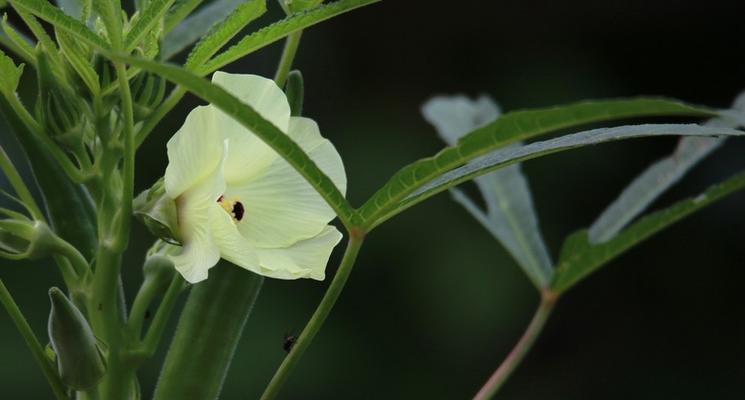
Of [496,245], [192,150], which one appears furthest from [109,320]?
[496,245]

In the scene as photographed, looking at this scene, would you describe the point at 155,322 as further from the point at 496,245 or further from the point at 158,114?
the point at 496,245

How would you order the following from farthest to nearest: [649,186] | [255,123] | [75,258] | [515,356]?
[649,186], [515,356], [75,258], [255,123]

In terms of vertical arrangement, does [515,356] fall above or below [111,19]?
below

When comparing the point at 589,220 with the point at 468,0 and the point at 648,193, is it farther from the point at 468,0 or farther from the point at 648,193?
the point at 648,193

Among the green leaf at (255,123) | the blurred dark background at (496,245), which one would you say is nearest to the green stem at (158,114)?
the green leaf at (255,123)

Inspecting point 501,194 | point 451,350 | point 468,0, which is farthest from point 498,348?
point 501,194

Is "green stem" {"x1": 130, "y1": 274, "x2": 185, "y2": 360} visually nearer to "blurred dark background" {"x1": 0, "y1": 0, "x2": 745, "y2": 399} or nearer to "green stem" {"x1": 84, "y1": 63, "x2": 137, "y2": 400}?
"green stem" {"x1": 84, "y1": 63, "x2": 137, "y2": 400}

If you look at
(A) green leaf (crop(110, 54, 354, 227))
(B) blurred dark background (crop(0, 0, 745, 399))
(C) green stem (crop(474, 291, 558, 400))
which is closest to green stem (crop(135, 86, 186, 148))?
(A) green leaf (crop(110, 54, 354, 227))
